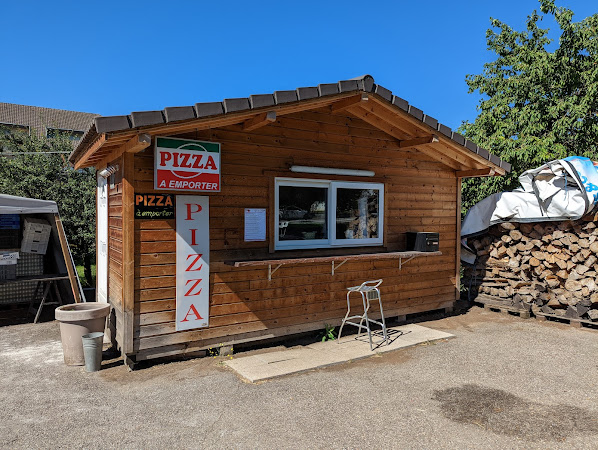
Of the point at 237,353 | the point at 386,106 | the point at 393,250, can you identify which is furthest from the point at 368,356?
the point at 386,106

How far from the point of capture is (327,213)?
659cm

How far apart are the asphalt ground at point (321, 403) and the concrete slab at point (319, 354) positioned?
148 millimetres

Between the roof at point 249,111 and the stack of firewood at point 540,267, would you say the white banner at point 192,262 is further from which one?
the stack of firewood at point 540,267

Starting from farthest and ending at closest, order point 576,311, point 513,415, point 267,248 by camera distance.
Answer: point 576,311 < point 267,248 < point 513,415

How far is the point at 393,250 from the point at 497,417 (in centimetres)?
369

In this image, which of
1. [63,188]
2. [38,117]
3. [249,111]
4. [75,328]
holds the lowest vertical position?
[75,328]

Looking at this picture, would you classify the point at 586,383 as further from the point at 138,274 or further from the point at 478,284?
the point at 138,274

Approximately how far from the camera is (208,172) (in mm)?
5371

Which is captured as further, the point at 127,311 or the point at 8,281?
the point at 8,281

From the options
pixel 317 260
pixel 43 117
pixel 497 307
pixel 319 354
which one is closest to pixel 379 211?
pixel 317 260

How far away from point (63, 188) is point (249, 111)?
7660mm

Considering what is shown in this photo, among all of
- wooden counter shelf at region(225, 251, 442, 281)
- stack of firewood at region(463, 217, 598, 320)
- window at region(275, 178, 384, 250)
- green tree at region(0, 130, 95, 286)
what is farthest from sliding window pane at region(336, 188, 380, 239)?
green tree at region(0, 130, 95, 286)

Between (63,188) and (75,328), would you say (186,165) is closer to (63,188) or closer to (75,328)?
(75,328)

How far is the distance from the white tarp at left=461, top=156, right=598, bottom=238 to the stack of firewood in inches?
10.5
